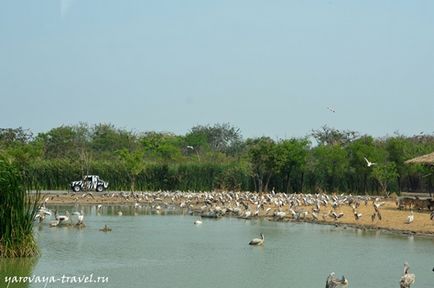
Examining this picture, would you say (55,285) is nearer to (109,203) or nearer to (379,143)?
(109,203)

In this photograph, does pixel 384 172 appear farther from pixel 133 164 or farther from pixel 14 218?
pixel 14 218

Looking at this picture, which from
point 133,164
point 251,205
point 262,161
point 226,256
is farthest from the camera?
point 133,164

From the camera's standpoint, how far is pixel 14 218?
19.4m

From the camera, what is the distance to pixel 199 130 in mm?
100312

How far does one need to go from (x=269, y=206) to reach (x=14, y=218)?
24746 mm

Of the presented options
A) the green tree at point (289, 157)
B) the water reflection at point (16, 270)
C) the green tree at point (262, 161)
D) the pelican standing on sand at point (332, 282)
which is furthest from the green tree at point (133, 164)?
the pelican standing on sand at point (332, 282)

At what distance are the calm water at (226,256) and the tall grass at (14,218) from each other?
1.80 ft

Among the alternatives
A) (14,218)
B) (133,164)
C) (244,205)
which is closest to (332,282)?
(14,218)

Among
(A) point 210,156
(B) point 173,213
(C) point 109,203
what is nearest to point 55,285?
(B) point 173,213

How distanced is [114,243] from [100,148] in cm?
5838

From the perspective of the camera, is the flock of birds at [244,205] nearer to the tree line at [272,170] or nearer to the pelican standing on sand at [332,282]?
the tree line at [272,170]

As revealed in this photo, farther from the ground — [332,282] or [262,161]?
[262,161]

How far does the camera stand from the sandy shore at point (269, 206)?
3266 centimetres

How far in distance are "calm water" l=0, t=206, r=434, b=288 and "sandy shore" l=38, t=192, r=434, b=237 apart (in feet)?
6.19
